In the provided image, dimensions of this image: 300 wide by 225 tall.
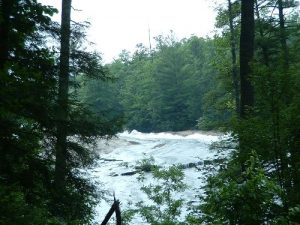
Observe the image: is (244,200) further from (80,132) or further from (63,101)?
(80,132)

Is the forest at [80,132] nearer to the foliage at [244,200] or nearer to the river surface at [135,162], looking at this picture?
the foliage at [244,200]

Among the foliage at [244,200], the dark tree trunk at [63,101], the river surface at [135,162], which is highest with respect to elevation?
the dark tree trunk at [63,101]

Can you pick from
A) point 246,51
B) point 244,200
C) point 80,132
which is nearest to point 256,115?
point 244,200

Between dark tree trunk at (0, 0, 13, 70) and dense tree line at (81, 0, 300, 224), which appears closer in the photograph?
dense tree line at (81, 0, 300, 224)

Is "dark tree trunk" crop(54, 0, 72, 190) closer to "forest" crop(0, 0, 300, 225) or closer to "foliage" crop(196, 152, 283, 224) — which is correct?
"forest" crop(0, 0, 300, 225)

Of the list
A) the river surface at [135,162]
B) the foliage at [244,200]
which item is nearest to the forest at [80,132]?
the foliage at [244,200]

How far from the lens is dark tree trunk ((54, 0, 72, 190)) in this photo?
6.95 meters

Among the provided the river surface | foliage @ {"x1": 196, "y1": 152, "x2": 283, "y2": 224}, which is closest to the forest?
foliage @ {"x1": 196, "y1": 152, "x2": 283, "y2": 224}

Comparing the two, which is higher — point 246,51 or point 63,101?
point 246,51

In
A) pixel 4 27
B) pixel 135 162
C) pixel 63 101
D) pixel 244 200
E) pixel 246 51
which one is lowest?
pixel 135 162

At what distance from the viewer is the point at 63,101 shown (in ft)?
22.4

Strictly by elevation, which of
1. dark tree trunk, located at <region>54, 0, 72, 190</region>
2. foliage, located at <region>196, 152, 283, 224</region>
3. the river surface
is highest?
dark tree trunk, located at <region>54, 0, 72, 190</region>

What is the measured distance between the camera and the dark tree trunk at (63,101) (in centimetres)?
695

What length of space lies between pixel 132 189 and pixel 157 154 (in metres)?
9.99
